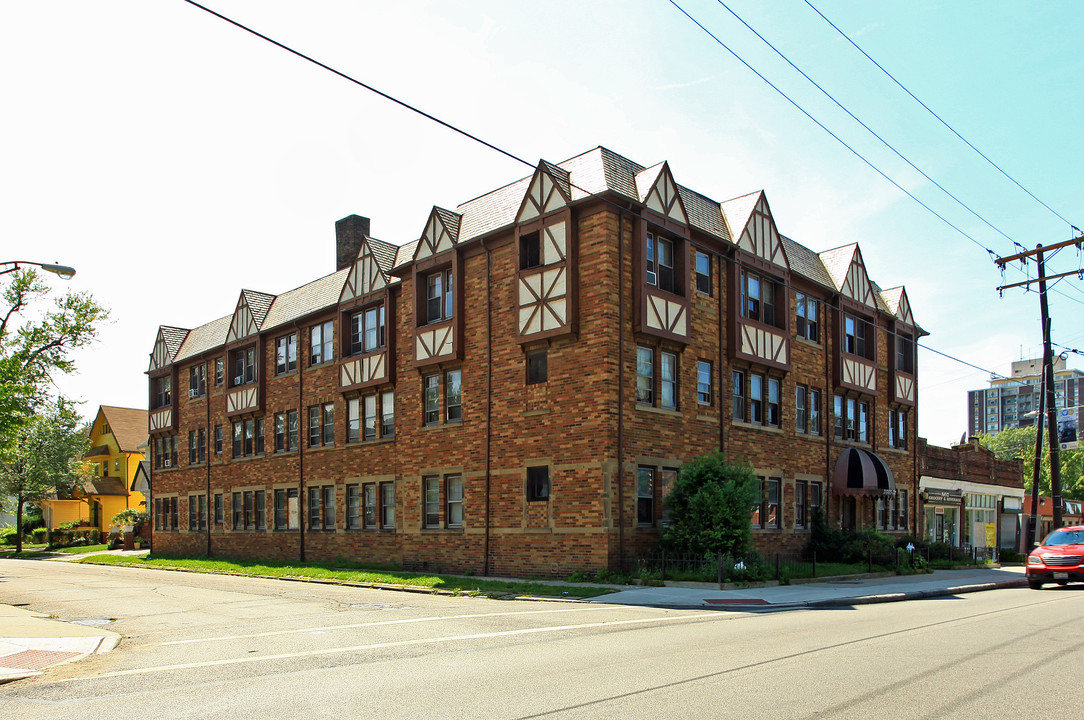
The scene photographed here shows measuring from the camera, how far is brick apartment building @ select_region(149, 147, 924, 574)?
2253 cm

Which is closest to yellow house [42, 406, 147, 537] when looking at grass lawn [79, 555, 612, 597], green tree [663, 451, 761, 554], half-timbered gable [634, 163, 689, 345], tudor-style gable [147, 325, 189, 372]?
tudor-style gable [147, 325, 189, 372]

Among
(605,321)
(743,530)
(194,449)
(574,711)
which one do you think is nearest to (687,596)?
(743,530)

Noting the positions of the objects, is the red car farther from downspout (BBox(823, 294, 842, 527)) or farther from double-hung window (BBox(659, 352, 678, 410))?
double-hung window (BBox(659, 352, 678, 410))

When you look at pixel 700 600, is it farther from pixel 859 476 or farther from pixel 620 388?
pixel 859 476

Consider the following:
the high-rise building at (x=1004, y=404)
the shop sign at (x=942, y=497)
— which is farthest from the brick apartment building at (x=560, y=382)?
the high-rise building at (x=1004, y=404)

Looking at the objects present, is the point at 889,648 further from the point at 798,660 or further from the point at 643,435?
the point at 643,435

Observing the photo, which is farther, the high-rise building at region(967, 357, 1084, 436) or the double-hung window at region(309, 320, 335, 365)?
the high-rise building at region(967, 357, 1084, 436)

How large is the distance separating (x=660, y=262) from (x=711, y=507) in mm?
7140

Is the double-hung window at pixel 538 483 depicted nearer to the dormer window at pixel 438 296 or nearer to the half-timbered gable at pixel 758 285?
the dormer window at pixel 438 296

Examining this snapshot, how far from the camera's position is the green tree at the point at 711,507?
2116 centimetres

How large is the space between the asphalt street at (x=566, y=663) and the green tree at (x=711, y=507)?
423 centimetres

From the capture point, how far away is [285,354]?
3600 cm

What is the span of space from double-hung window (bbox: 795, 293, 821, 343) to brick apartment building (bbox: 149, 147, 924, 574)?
0.08m

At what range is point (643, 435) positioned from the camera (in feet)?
74.3
